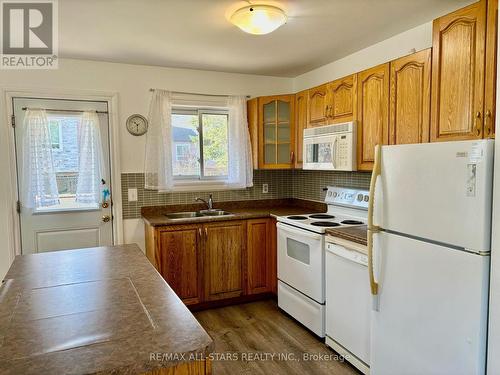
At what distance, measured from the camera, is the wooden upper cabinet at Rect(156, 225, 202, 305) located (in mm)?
3121

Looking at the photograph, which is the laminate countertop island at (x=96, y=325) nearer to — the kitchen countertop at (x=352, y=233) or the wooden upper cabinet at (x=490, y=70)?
the kitchen countertop at (x=352, y=233)

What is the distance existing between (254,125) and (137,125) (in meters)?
1.19

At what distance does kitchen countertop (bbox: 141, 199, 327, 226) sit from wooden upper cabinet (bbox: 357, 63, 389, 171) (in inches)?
40.4

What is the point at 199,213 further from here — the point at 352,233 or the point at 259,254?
the point at 352,233

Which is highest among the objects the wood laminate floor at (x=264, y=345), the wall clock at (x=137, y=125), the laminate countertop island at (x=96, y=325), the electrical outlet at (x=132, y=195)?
the wall clock at (x=137, y=125)

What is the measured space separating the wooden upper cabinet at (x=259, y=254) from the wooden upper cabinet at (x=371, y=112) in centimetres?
116

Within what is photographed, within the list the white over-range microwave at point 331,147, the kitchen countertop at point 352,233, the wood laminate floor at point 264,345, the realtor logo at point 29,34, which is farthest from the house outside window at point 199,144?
the kitchen countertop at point 352,233

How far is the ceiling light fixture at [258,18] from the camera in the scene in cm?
212

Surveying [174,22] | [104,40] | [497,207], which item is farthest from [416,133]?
[104,40]

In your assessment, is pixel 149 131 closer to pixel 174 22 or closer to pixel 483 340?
pixel 174 22

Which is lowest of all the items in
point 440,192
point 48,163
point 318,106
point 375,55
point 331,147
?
point 440,192

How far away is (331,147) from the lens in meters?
2.99

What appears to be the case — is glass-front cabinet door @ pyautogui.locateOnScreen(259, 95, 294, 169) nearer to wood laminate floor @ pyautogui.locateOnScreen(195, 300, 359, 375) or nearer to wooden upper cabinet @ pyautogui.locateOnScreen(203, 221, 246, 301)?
wooden upper cabinet @ pyautogui.locateOnScreen(203, 221, 246, 301)

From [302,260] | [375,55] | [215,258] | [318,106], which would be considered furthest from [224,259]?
[375,55]
